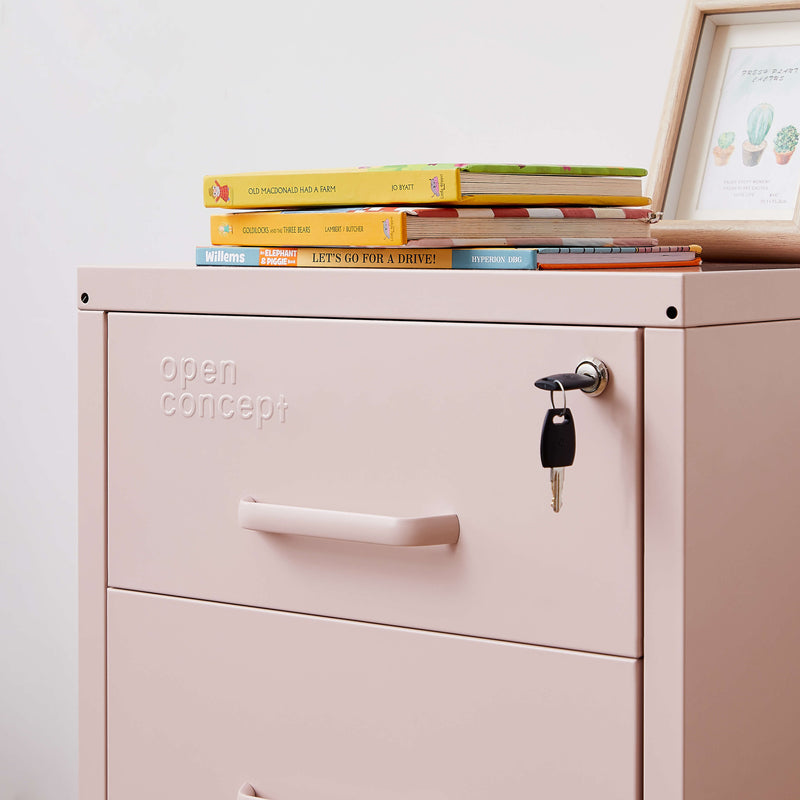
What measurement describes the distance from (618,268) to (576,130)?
45 cm

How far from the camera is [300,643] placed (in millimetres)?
795

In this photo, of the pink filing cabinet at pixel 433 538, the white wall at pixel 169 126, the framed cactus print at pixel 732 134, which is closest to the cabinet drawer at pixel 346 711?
the pink filing cabinet at pixel 433 538

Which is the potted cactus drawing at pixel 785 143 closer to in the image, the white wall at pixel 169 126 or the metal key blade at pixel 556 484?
the white wall at pixel 169 126

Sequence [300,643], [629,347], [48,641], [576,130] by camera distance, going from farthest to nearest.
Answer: [48,641]
[576,130]
[300,643]
[629,347]

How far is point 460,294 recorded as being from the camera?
0.72 m

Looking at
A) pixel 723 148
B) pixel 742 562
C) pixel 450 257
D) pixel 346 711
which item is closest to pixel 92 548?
pixel 346 711

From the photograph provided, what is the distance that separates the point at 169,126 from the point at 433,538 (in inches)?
33.7

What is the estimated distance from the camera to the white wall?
3.84 feet

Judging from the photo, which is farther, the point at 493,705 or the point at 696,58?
the point at 696,58

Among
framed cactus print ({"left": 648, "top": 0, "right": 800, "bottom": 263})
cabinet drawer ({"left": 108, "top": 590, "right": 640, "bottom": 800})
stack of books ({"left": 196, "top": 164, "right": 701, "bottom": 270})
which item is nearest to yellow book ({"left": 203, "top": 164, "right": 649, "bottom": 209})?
stack of books ({"left": 196, "top": 164, "right": 701, "bottom": 270})

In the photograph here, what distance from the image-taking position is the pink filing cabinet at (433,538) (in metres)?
0.68

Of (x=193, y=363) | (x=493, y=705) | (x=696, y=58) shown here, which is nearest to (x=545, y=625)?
(x=493, y=705)

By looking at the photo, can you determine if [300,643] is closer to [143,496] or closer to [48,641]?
[143,496]

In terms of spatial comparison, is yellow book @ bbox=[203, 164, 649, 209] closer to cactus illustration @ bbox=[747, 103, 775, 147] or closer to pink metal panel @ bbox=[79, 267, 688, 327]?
pink metal panel @ bbox=[79, 267, 688, 327]
